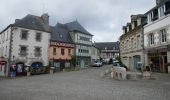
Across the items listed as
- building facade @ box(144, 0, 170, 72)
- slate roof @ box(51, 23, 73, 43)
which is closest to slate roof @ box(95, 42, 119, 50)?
slate roof @ box(51, 23, 73, 43)

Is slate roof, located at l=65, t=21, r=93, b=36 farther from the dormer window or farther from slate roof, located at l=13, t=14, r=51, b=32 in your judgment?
the dormer window

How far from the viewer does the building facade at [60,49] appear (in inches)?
1451

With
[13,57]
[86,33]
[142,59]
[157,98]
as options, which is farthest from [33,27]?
[157,98]

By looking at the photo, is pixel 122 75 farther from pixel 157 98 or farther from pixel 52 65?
pixel 52 65

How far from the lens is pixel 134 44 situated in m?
28.9

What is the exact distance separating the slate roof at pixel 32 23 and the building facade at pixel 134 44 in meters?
14.3

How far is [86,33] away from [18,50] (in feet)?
62.4

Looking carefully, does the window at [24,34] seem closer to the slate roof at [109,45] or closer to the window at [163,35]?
the window at [163,35]

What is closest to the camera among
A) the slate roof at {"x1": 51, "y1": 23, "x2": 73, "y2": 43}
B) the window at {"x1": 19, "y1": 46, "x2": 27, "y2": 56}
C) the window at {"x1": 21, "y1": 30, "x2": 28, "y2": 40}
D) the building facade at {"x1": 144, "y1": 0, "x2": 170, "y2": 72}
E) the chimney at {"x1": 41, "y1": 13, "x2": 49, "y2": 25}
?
the building facade at {"x1": 144, "y1": 0, "x2": 170, "y2": 72}

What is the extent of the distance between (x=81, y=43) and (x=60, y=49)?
24.3 feet

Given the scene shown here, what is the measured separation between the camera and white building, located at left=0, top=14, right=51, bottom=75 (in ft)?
102

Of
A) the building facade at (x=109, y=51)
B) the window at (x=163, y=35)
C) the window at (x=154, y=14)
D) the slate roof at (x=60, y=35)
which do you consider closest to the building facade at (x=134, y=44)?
the window at (x=154, y=14)

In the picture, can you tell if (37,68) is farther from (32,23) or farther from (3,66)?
(32,23)

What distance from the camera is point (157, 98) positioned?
863cm
